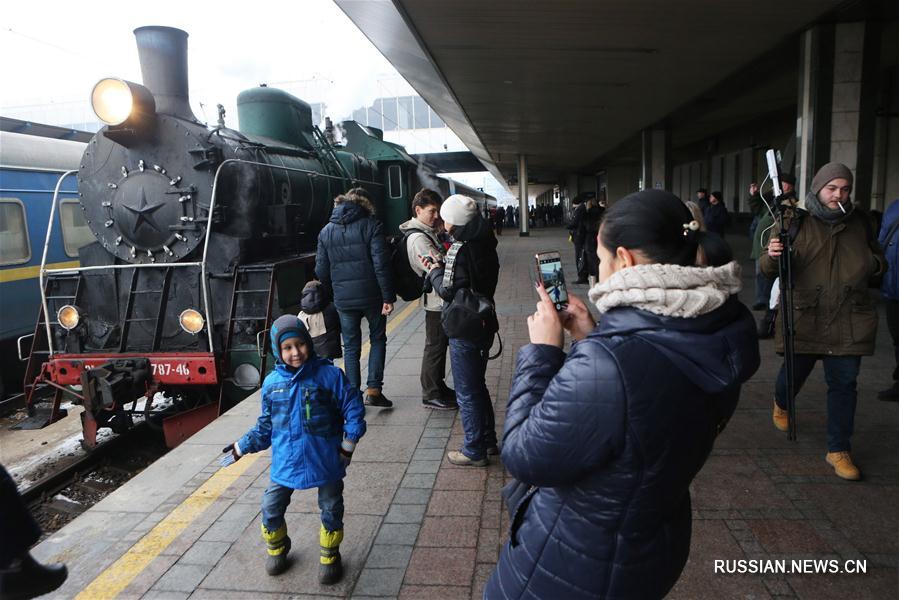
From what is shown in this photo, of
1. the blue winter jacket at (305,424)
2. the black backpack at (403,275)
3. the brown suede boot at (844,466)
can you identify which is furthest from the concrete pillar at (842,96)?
the blue winter jacket at (305,424)

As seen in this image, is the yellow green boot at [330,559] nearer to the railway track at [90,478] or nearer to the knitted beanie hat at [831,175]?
the railway track at [90,478]

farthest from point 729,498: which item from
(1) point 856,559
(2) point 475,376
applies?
(2) point 475,376

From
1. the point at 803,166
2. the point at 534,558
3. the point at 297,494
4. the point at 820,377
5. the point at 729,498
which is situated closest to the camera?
the point at 534,558

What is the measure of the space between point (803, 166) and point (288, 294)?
23.2 ft

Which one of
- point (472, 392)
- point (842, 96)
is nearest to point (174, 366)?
point (472, 392)

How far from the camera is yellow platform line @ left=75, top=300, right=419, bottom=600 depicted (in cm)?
268

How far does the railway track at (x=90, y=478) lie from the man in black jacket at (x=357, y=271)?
2473 millimetres

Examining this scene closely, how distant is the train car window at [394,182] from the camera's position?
11.8 m

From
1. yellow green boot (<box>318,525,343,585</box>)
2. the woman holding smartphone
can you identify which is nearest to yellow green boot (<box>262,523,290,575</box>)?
yellow green boot (<box>318,525,343,585</box>)

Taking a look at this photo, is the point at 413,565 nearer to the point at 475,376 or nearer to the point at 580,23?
the point at 475,376

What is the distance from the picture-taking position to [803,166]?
789 cm

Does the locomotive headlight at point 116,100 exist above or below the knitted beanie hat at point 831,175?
above

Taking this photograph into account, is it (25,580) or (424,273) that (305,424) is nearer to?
(25,580)

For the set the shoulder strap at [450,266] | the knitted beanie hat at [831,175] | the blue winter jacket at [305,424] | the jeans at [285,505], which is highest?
the knitted beanie hat at [831,175]
